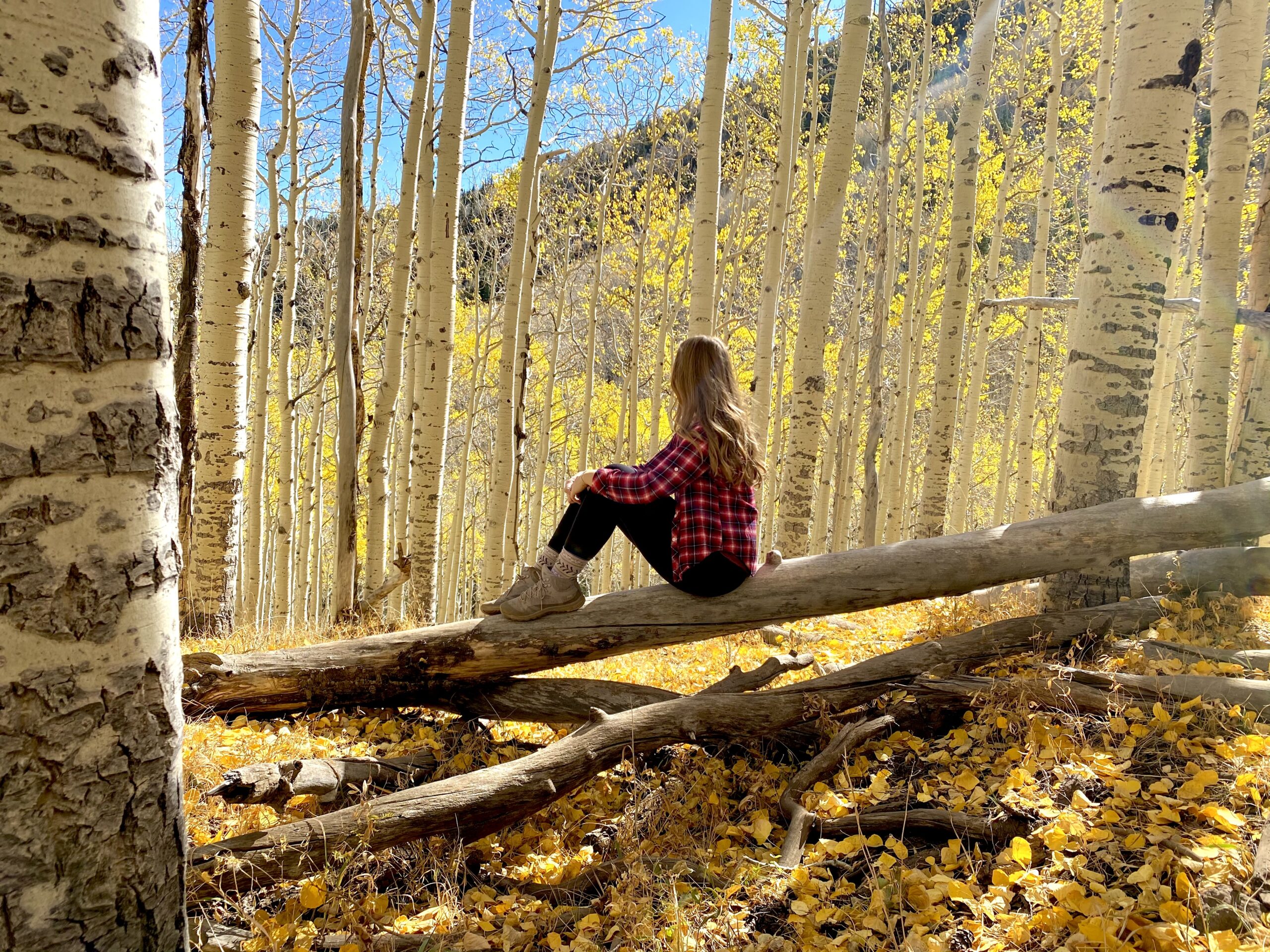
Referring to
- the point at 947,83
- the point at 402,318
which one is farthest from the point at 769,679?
the point at 947,83

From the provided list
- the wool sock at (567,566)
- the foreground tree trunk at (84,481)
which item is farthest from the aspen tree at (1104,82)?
the foreground tree trunk at (84,481)

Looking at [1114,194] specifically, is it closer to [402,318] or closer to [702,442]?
[702,442]

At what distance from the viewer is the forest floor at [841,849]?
185 cm

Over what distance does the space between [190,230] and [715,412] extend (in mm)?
3354

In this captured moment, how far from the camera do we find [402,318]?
6.29m

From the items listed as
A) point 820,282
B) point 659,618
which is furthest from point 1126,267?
point 659,618

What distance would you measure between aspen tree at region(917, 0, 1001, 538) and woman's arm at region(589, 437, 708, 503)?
5.24 metres

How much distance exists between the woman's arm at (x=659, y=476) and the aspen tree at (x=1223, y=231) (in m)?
4.18

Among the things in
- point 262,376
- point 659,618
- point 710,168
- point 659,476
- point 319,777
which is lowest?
point 319,777

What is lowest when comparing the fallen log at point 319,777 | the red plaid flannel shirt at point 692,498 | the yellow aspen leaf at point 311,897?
the yellow aspen leaf at point 311,897

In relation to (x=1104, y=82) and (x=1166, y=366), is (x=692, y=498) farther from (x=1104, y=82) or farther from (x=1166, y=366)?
(x=1166, y=366)

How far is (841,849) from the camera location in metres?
2.30

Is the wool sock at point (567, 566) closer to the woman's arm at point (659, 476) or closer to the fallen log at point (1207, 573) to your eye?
the woman's arm at point (659, 476)

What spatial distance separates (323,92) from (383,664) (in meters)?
8.79
